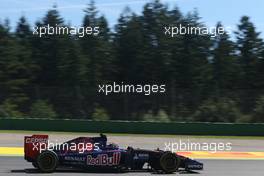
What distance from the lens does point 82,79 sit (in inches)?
1967

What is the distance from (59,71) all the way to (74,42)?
12.0ft

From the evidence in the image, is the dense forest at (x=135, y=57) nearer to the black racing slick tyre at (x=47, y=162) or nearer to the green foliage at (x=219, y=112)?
the green foliage at (x=219, y=112)

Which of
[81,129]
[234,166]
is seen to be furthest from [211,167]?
[81,129]

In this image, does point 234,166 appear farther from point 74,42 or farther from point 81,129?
point 74,42

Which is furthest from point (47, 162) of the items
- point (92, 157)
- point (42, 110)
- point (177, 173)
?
point (42, 110)

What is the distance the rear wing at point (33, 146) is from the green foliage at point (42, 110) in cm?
2073

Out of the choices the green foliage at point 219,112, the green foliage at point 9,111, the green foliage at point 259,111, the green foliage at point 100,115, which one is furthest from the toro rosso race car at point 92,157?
the green foliage at point 9,111

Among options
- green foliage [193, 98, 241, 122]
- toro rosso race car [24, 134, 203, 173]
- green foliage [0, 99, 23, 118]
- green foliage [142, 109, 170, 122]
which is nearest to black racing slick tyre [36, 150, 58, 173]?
toro rosso race car [24, 134, 203, 173]

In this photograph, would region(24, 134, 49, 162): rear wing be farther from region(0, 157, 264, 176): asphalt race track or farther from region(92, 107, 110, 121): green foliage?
region(92, 107, 110, 121): green foliage

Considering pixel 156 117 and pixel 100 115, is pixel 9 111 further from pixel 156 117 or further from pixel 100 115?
pixel 156 117

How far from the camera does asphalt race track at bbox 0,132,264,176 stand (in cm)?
1269

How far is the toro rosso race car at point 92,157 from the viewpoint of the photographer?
1216 centimetres

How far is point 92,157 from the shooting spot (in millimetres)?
12312

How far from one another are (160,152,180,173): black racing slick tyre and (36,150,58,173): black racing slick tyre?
98.8 inches
